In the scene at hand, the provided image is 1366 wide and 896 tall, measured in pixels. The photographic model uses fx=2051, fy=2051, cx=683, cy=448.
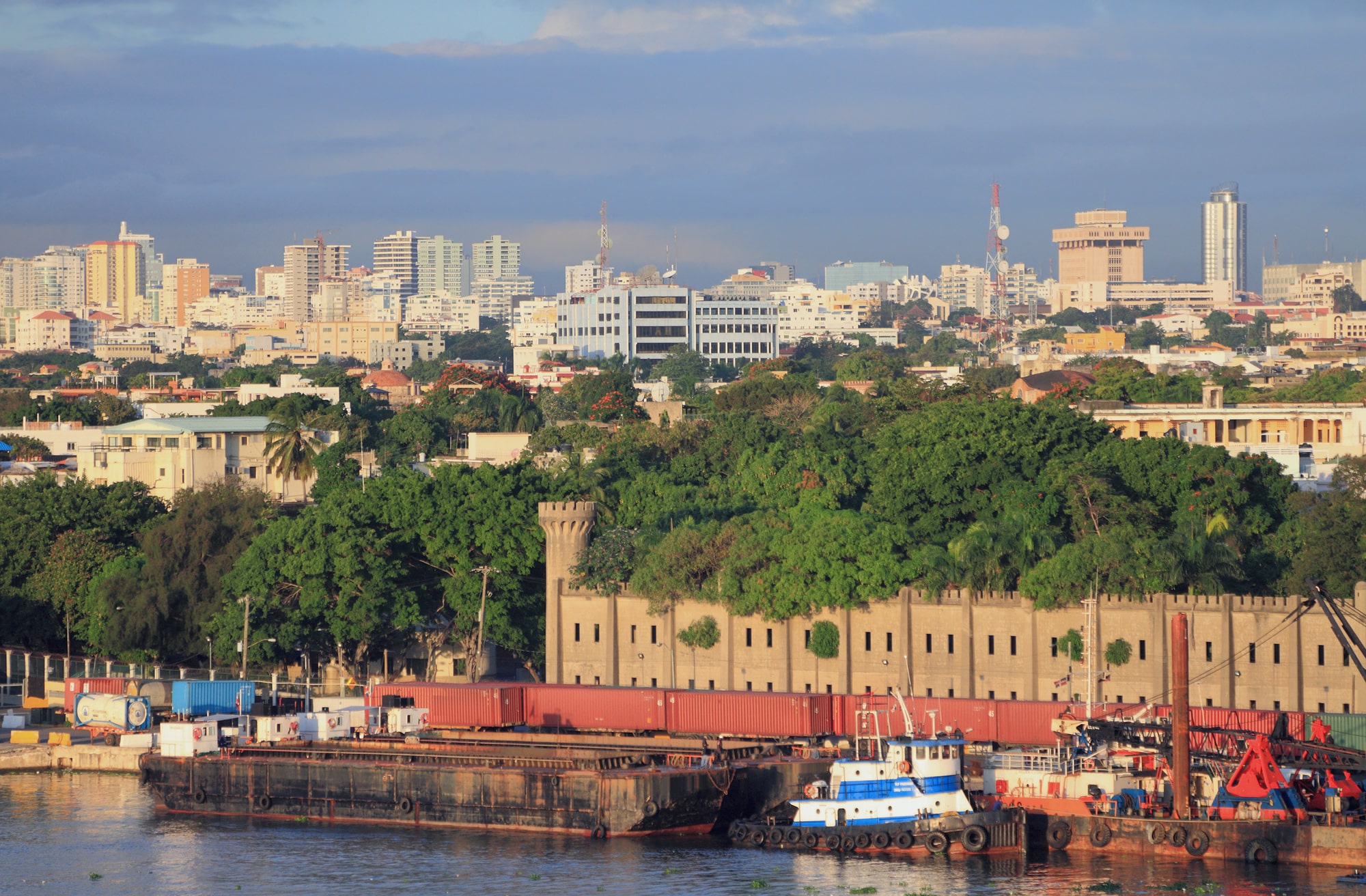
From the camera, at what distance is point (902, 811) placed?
195ft

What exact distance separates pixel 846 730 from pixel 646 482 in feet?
128

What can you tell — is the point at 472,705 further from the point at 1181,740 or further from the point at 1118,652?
the point at 1181,740

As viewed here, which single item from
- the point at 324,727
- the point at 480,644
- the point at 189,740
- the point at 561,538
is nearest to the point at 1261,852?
the point at 324,727

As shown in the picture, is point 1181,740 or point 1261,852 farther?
point 1181,740

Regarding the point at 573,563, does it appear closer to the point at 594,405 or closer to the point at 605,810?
the point at 605,810

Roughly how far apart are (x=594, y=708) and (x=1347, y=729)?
2593 centimetres

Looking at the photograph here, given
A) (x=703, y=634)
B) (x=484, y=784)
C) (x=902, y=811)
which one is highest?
(x=703, y=634)

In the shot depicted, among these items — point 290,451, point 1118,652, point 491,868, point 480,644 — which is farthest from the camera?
point 290,451

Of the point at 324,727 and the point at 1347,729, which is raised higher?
the point at 1347,729

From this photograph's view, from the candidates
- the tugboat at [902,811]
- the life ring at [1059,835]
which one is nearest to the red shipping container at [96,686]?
the tugboat at [902,811]

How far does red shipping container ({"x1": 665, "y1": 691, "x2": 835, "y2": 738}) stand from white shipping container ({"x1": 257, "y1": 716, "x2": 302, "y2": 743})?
13167mm

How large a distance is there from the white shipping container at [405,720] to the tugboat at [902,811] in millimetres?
17234

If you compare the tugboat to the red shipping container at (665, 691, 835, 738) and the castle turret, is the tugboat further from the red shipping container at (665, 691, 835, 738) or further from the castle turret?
the castle turret

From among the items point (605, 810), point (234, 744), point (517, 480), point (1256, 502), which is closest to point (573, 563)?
point (517, 480)
